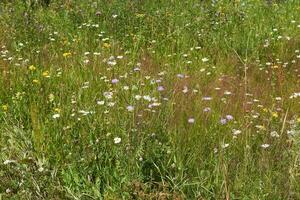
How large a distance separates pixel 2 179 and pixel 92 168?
59 centimetres

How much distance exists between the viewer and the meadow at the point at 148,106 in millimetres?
Answer: 2953

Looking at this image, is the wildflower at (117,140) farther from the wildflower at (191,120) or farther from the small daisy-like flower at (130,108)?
the wildflower at (191,120)

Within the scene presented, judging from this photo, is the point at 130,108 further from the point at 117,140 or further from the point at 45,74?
the point at 45,74

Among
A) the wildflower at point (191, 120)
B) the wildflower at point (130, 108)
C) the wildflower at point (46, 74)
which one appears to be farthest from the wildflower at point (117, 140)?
the wildflower at point (46, 74)

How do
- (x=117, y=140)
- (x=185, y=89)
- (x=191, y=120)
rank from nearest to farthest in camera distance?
(x=117, y=140) → (x=191, y=120) → (x=185, y=89)

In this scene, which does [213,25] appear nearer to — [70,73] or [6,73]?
[70,73]

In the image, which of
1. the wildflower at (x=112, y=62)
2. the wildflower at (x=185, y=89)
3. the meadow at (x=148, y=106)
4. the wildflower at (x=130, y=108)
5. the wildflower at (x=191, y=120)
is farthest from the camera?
the wildflower at (x=112, y=62)

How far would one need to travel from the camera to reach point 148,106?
3590 millimetres

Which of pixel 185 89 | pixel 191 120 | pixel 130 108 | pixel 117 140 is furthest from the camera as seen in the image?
pixel 185 89

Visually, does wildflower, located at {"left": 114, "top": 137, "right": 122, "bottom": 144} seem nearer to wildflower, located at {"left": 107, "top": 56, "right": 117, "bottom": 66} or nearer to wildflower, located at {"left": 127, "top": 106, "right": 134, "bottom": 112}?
wildflower, located at {"left": 127, "top": 106, "right": 134, "bottom": 112}

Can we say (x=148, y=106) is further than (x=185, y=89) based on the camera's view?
No

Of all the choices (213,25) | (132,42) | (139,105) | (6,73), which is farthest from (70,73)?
(213,25)

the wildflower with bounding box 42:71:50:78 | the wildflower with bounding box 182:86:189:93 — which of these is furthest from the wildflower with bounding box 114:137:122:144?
the wildflower with bounding box 42:71:50:78

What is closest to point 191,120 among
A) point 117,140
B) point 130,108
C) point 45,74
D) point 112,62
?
point 130,108
